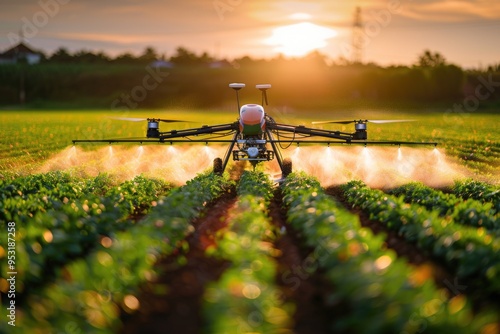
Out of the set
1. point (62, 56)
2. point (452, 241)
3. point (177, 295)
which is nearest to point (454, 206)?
point (452, 241)

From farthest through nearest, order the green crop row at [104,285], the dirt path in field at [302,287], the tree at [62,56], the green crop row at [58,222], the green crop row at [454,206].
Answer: the tree at [62,56] < the green crop row at [454,206] < the green crop row at [58,222] < the dirt path in field at [302,287] < the green crop row at [104,285]

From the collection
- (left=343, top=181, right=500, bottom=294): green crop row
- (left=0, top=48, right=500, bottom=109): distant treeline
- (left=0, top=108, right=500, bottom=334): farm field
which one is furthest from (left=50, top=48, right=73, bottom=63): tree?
(left=343, top=181, right=500, bottom=294): green crop row

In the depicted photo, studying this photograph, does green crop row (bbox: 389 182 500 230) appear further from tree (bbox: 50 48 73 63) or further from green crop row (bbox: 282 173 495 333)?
tree (bbox: 50 48 73 63)

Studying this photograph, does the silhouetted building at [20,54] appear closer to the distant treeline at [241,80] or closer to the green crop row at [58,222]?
the distant treeline at [241,80]

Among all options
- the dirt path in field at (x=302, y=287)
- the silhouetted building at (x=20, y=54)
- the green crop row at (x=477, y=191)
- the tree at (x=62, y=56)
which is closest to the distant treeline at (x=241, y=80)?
the tree at (x=62, y=56)

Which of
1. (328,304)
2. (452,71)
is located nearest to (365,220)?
(328,304)

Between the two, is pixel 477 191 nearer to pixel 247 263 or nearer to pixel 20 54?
pixel 247 263
